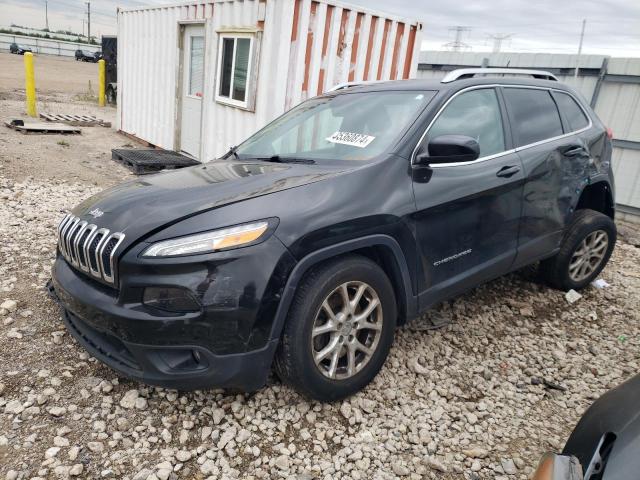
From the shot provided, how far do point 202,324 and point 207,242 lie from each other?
0.37 metres

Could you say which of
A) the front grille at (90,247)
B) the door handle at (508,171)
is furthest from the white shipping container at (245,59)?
the front grille at (90,247)

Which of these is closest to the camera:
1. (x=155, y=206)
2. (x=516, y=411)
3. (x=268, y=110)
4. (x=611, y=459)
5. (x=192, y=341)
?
(x=611, y=459)

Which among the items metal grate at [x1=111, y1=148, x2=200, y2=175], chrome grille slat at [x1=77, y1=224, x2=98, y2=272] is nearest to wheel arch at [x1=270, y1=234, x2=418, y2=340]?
chrome grille slat at [x1=77, y1=224, x2=98, y2=272]

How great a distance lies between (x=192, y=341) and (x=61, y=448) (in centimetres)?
83

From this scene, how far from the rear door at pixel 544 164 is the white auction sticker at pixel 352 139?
3.99ft

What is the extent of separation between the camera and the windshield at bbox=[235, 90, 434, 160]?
2.94m

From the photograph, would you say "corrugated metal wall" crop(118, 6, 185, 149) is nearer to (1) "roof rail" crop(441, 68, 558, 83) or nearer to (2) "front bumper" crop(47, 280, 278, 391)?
(1) "roof rail" crop(441, 68, 558, 83)

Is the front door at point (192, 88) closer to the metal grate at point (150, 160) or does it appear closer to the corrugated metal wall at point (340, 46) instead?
the metal grate at point (150, 160)

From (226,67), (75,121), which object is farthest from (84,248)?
(75,121)

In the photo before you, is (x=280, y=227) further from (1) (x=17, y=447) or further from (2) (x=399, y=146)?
(1) (x=17, y=447)

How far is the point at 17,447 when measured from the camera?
226 cm

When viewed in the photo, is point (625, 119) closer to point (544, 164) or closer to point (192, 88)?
point (544, 164)

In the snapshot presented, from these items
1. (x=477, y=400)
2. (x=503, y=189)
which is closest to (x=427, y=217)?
(x=503, y=189)

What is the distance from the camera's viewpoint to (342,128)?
3.20 m
